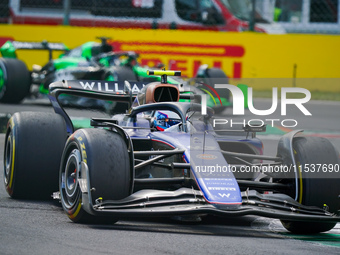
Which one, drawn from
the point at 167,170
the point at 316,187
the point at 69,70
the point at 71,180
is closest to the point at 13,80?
the point at 69,70

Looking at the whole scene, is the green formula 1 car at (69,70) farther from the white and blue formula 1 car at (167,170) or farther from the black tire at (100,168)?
the black tire at (100,168)

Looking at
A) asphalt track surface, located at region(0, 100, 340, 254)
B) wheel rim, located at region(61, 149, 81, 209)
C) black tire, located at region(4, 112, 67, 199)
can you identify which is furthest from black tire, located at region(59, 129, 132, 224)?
black tire, located at region(4, 112, 67, 199)

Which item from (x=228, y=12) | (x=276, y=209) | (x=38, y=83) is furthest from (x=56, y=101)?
(x=228, y=12)

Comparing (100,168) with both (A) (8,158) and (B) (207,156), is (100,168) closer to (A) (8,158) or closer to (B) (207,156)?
(B) (207,156)

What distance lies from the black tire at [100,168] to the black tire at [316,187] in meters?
1.28

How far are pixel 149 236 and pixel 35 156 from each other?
1753mm

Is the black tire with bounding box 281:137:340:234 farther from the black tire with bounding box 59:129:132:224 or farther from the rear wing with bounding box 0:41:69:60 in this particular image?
the rear wing with bounding box 0:41:69:60

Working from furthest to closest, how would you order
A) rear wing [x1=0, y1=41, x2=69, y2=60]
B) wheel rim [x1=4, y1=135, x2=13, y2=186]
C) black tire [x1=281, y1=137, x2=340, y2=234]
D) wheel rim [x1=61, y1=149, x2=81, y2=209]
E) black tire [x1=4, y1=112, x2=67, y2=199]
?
rear wing [x1=0, y1=41, x2=69, y2=60]
wheel rim [x1=4, y1=135, x2=13, y2=186]
black tire [x1=4, y1=112, x2=67, y2=199]
black tire [x1=281, y1=137, x2=340, y2=234]
wheel rim [x1=61, y1=149, x2=81, y2=209]

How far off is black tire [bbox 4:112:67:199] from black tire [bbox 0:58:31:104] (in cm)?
873

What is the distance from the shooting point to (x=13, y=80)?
1553cm

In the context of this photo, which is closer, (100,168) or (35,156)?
(100,168)

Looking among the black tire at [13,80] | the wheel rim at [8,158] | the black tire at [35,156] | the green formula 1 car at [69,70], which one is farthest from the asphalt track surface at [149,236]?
the black tire at [13,80]

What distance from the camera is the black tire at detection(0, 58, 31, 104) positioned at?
50.6 ft

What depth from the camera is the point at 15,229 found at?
218 inches
